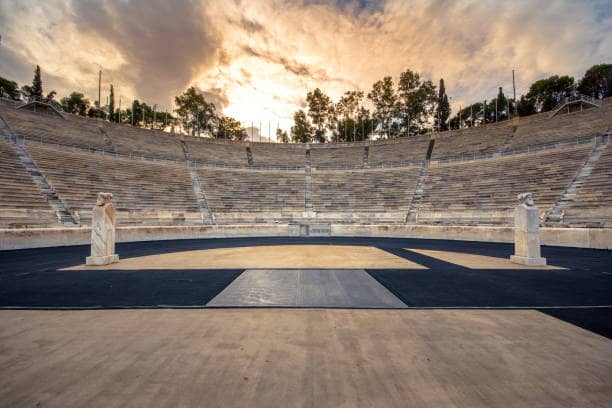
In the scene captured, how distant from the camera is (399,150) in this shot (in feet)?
110

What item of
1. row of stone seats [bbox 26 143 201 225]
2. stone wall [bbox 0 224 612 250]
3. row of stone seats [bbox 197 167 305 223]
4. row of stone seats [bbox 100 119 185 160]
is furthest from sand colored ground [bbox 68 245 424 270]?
row of stone seats [bbox 100 119 185 160]

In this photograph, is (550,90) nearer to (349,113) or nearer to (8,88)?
(349,113)

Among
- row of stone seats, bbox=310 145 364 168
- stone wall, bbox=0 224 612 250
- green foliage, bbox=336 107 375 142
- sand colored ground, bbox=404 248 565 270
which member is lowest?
sand colored ground, bbox=404 248 565 270

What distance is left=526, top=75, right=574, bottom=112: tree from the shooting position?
160 feet

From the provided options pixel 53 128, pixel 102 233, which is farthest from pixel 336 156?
pixel 53 128

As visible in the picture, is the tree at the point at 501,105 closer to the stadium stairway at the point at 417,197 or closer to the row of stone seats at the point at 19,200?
the stadium stairway at the point at 417,197

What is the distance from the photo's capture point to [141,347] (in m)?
3.51

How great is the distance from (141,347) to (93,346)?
0.67 metres

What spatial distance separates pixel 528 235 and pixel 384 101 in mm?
51825

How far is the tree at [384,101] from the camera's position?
179 ft

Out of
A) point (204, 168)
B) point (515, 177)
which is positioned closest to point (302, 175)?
point (204, 168)

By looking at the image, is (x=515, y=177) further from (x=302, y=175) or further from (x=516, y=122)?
(x=302, y=175)

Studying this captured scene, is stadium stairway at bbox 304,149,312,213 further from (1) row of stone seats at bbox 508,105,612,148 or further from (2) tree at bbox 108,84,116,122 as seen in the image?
(2) tree at bbox 108,84,116,122

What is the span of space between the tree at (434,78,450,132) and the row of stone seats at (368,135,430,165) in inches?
1048
